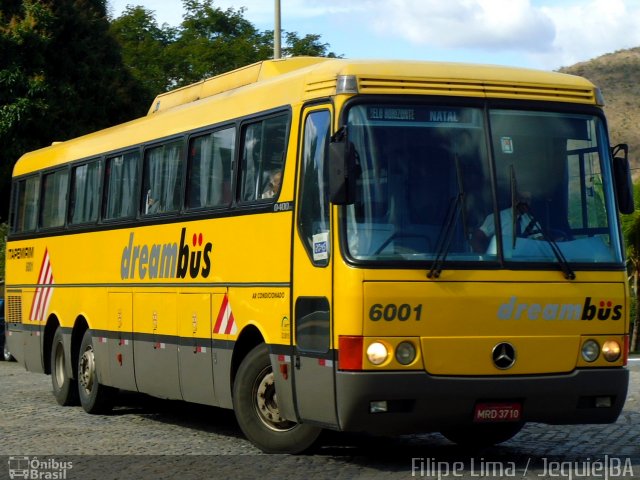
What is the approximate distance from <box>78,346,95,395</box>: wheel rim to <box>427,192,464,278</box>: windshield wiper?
23.7 feet

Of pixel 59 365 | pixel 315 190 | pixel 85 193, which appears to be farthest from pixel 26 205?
pixel 315 190

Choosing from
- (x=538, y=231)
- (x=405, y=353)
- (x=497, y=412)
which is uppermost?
(x=538, y=231)

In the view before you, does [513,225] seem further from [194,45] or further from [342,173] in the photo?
[194,45]

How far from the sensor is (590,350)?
36.3 ft

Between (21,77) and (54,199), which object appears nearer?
(54,199)

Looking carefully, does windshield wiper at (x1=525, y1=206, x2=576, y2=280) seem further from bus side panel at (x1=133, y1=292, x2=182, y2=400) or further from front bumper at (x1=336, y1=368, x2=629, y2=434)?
bus side panel at (x1=133, y1=292, x2=182, y2=400)

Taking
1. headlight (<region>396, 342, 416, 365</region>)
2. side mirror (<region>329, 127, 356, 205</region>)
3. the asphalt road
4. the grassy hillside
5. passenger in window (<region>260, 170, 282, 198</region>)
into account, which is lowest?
the asphalt road

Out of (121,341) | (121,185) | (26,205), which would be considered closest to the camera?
(121,341)

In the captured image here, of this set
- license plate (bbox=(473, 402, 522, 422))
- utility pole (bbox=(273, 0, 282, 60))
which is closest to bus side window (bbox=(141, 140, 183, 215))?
license plate (bbox=(473, 402, 522, 422))

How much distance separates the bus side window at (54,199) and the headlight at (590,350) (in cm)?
916

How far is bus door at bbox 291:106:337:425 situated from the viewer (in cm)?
1066

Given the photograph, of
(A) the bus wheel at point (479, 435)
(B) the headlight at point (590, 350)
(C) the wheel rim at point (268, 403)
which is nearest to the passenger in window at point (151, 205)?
(C) the wheel rim at point (268, 403)

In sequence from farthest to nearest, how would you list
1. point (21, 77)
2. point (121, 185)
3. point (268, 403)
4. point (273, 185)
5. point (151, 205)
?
1. point (21, 77)
2. point (121, 185)
3. point (151, 205)
4. point (268, 403)
5. point (273, 185)

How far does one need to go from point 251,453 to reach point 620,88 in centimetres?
11142
